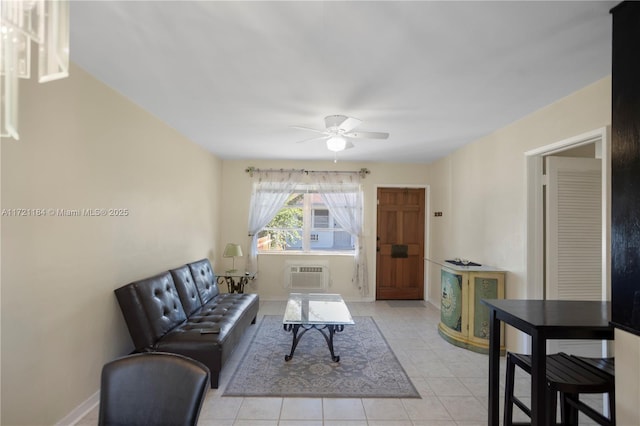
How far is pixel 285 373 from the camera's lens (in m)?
2.76

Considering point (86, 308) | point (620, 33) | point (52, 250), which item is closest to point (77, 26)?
point (52, 250)

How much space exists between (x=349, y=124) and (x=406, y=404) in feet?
7.67

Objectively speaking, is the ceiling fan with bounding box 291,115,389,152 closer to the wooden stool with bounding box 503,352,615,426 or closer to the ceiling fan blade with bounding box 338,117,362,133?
the ceiling fan blade with bounding box 338,117,362,133

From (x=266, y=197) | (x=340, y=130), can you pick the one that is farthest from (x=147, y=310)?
(x=266, y=197)

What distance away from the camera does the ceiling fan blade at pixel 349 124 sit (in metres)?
2.60

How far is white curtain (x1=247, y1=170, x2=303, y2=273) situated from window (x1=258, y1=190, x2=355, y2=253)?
0.67 feet

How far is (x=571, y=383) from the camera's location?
1.48 metres

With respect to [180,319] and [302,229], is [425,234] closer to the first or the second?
[302,229]

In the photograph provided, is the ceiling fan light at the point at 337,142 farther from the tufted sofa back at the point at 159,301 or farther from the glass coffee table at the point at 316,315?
the tufted sofa back at the point at 159,301

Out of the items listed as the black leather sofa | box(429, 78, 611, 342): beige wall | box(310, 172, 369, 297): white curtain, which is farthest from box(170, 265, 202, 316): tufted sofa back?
box(429, 78, 611, 342): beige wall

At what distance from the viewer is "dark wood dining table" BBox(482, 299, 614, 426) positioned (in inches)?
58.2

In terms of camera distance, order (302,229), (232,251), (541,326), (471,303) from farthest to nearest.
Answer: (302,229) → (232,251) → (471,303) → (541,326)

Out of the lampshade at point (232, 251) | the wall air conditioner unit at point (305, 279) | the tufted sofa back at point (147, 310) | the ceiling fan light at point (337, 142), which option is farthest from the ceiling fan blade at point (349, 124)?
the wall air conditioner unit at point (305, 279)

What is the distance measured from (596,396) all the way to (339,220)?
3.67 m
